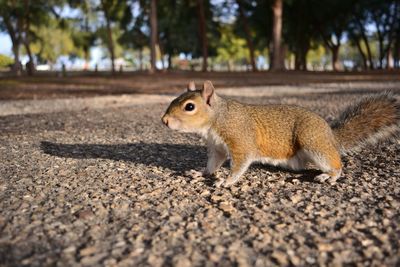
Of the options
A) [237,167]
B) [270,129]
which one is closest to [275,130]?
[270,129]

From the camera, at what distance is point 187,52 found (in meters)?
56.5

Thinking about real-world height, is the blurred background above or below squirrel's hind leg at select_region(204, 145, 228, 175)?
above

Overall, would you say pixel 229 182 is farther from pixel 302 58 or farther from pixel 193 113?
pixel 302 58

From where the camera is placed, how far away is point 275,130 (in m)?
3.40

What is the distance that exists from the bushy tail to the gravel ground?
29cm

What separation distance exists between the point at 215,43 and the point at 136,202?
172 feet

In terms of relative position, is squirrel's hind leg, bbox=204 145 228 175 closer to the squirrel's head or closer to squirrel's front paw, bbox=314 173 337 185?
the squirrel's head

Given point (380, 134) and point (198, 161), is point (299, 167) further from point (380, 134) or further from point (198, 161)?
point (198, 161)

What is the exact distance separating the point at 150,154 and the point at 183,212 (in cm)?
192

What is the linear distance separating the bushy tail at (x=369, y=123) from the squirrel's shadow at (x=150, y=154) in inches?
16.9

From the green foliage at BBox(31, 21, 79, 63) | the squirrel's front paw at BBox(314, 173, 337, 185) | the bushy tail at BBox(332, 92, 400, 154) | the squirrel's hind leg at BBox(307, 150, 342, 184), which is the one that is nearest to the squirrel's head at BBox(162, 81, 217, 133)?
the squirrel's hind leg at BBox(307, 150, 342, 184)

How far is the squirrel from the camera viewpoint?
3.26 m

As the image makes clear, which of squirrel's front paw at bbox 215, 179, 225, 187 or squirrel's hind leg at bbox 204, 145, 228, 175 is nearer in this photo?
squirrel's front paw at bbox 215, 179, 225, 187

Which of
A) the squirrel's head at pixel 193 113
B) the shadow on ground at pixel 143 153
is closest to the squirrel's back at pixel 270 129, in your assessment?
the squirrel's head at pixel 193 113
